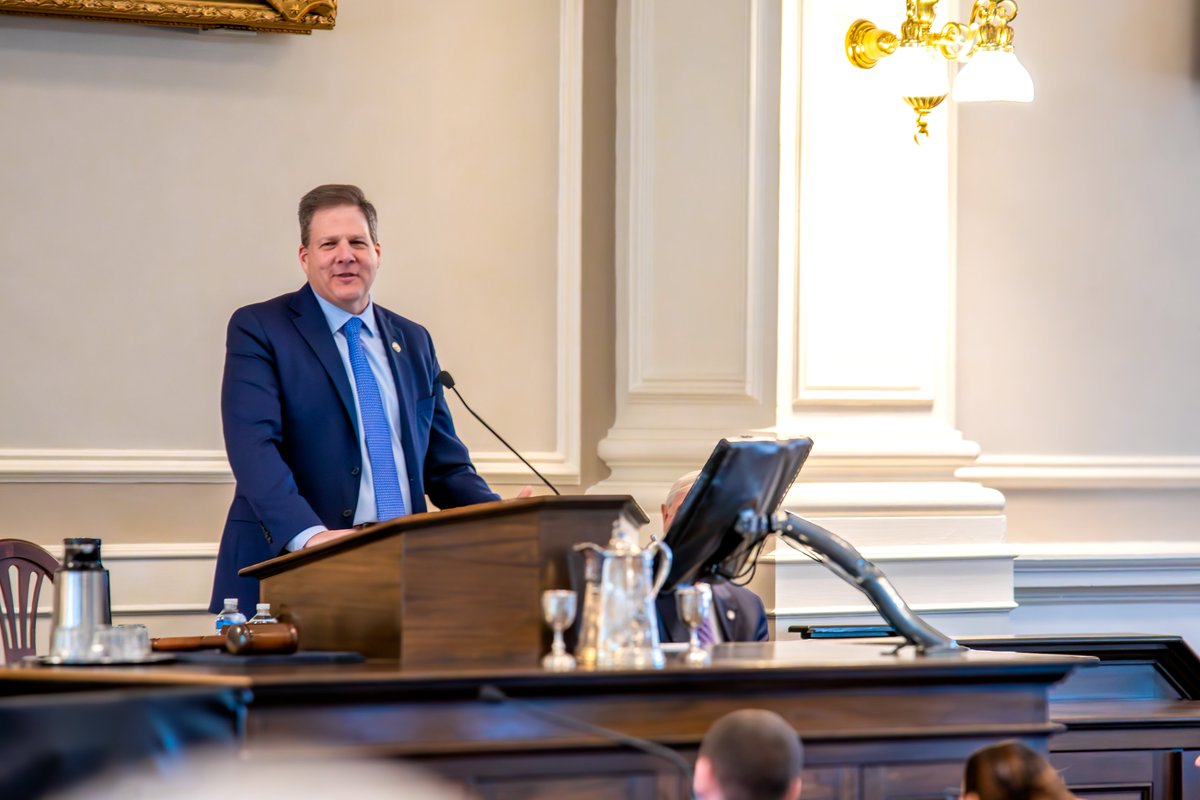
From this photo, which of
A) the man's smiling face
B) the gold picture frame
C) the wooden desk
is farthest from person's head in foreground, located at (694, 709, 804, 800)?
the gold picture frame

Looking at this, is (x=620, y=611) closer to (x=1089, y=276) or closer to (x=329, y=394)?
(x=329, y=394)

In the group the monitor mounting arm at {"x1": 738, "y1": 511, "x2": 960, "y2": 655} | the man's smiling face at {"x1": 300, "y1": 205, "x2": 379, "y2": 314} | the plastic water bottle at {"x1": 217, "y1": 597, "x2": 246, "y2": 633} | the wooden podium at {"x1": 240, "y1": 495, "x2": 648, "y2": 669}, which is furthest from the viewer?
the man's smiling face at {"x1": 300, "y1": 205, "x2": 379, "y2": 314}

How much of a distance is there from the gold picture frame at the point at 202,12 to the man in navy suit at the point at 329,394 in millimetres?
1069

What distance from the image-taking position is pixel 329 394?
344 cm

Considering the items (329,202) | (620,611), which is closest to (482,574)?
(620,611)

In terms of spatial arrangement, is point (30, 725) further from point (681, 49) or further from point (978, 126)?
point (978, 126)

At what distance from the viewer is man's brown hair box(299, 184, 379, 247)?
350 centimetres

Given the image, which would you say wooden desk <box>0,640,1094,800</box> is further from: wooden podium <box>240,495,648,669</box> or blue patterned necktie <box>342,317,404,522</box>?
blue patterned necktie <box>342,317,404,522</box>

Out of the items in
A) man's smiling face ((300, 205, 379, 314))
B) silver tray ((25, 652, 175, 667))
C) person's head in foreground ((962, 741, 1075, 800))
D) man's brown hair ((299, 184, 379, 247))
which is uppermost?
man's brown hair ((299, 184, 379, 247))

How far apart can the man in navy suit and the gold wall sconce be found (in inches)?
66.5

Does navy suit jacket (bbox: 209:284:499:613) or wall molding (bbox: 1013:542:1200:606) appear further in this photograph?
wall molding (bbox: 1013:542:1200:606)

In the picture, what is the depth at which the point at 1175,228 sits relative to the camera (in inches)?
201

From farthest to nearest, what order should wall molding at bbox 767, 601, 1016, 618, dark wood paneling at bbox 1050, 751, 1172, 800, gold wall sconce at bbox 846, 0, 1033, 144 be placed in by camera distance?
gold wall sconce at bbox 846, 0, 1033, 144 < wall molding at bbox 767, 601, 1016, 618 < dark wood paneling at bbox 1050, 751, 1172, 800

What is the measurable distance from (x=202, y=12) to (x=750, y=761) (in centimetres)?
311
